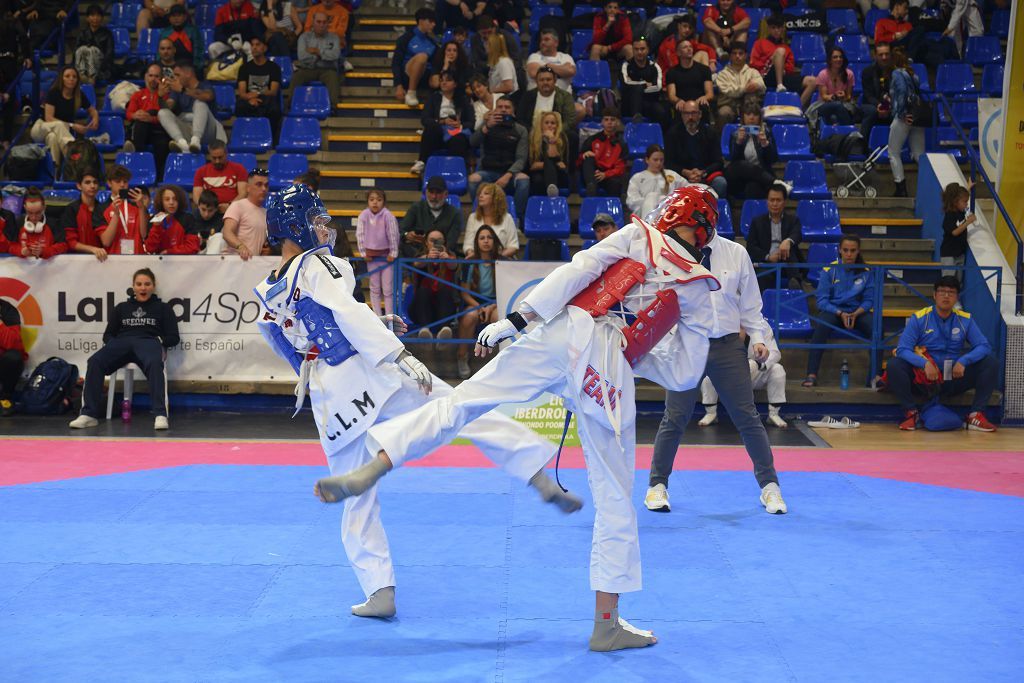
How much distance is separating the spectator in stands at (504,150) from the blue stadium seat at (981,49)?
691 cm

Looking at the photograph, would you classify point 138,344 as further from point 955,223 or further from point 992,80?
point 992,80

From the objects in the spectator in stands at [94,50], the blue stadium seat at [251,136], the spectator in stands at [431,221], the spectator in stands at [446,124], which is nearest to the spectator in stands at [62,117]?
the spectator in stands at [94,50]

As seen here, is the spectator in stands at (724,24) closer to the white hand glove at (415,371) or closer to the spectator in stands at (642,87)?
the spectator in stands at (642,87)

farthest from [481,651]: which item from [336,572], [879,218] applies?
[879,218]

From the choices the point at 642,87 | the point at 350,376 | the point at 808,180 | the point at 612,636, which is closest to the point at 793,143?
the point at 808,180

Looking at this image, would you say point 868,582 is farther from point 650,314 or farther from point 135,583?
point 135,583

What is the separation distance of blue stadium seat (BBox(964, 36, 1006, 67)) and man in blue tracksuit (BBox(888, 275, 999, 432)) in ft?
20.5

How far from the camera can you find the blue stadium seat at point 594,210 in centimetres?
1185

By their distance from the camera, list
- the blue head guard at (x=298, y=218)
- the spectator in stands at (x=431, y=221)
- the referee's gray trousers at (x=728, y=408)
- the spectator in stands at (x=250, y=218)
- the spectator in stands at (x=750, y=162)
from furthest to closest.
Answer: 1. the spectator in stands at (x=750, y=162)
2. the spectator in stands at (x=431, y=221)
3. the spectator in stands at (x=250, y=218)
4. the referee's gray trousers at (x=728, y=408)
5. the blue head guard at (x=298, y=218)

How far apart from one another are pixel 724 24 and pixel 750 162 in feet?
11.1

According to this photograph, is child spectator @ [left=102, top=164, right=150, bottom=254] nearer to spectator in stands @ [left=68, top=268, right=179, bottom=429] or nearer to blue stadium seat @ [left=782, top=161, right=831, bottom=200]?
spectator in stands @ [left=68, top=268, right=179, bottom=429]

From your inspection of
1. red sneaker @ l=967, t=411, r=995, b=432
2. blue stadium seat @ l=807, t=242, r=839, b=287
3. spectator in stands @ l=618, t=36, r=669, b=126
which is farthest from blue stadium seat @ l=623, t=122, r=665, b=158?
red sneaker @ l=967, t=411, r=995, b=432

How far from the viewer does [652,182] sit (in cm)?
1165

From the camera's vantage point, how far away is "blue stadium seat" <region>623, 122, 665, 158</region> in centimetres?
1330
